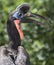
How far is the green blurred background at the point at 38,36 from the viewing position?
25.2 ft

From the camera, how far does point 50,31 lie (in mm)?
7922

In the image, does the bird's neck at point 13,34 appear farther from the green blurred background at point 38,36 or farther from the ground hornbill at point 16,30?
the green blurred background at point 38,36

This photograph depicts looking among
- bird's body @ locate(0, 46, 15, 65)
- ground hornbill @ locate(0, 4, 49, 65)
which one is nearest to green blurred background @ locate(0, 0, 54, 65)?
ground hornbill @ locate(0, 4, 49, 65)

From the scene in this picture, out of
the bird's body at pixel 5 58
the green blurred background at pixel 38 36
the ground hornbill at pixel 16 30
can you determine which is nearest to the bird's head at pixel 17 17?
the ground hornbill at pixel 16 30

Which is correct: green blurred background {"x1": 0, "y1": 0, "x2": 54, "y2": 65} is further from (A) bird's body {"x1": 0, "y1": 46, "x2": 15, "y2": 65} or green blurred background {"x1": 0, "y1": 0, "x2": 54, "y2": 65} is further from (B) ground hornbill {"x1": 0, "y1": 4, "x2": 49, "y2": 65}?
(A) bird's body {"x1": 0, "y1": 46, "x2": 15, "y2": 65}

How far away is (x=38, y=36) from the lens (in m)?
8.05

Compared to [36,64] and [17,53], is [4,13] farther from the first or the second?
[17,53]

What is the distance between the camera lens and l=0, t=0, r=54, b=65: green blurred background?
7.68m

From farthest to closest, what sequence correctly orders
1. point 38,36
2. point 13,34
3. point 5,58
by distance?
point 38,36, point 13,34, point 5,58

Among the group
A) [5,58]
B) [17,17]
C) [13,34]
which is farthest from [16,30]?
[5,58]

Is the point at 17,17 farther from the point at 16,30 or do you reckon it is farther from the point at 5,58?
the point at 5,58

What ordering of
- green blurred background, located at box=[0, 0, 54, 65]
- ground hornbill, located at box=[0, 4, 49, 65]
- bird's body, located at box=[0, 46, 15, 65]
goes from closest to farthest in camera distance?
bird's body, located at box=[0, 46, 15, 65] < ground hornbill, located at box=[0, 4, 49, 65] < green blurred background, located at box=[0, 0, 54, 65]

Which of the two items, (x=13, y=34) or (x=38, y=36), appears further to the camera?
(x=38, y=36)

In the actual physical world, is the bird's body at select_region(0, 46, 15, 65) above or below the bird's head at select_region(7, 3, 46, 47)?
below
